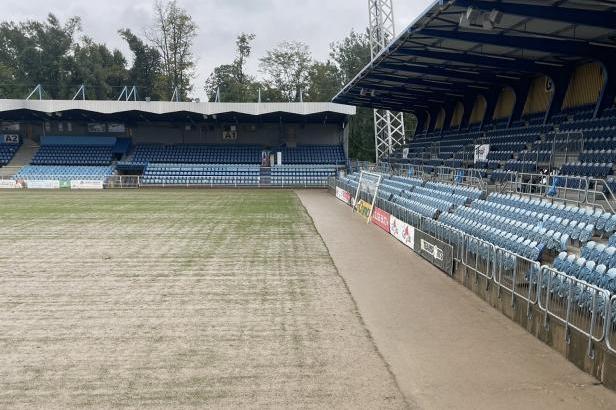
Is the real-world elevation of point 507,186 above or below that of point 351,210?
above

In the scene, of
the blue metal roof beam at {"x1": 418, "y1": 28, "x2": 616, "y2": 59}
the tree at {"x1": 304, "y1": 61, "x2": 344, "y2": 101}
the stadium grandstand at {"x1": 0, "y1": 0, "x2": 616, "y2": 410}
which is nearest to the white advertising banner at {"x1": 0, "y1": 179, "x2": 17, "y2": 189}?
the stadium grandstand at {"x1": 0, "y1": 0, "x2": 616, "y2": 410}

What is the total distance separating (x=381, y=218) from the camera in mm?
19969

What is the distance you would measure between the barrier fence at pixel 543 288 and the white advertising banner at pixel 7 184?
41.6 metres

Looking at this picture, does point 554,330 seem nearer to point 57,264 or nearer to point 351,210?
point 57,264

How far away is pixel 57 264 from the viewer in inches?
506

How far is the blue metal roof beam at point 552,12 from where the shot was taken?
14.6m

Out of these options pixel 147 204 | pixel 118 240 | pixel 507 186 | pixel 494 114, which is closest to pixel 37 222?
pixel 118 240

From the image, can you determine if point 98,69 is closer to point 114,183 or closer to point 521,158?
point 114,183

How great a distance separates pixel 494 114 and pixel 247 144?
2843 cm

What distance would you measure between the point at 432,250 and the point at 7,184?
41.5 m

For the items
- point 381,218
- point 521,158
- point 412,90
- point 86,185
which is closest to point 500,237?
point 381,218

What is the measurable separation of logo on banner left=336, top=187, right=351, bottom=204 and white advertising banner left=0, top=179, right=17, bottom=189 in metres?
29.2

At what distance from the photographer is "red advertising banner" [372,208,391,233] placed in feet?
62.0

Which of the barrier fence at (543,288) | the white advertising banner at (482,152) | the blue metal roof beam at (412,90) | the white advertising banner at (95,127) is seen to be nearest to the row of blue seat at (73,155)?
the white advertising banner at (95,127)
